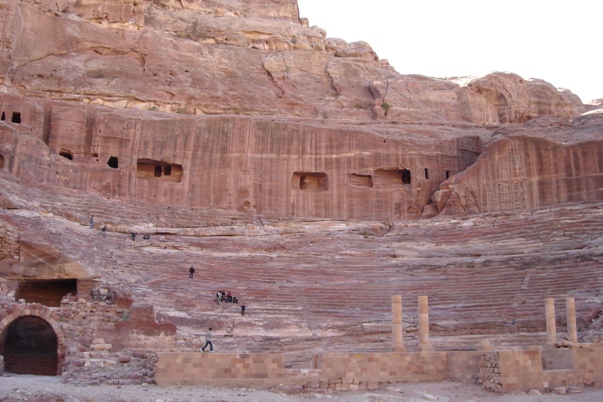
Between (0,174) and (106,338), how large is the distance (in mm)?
11523

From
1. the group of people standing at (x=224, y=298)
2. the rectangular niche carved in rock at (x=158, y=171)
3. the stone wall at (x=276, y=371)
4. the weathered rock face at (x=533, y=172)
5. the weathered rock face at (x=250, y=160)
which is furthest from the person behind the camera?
the rectangular niche carved in rock at (x=158, y=171)

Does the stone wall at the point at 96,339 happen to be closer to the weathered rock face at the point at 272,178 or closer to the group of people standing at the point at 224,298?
the weathered rock face at the point at 272,178

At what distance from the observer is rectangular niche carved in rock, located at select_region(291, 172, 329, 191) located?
109 ft

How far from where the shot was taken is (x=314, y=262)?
25.9 meters

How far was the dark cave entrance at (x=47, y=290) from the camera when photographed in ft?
71.2

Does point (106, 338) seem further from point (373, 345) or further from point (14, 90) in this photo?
point (14, 90)

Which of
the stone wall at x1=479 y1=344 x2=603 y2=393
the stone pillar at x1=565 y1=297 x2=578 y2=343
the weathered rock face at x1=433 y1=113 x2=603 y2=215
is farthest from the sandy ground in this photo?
the weathered rock face at x1=433 y1=113 x2=603 y2=215

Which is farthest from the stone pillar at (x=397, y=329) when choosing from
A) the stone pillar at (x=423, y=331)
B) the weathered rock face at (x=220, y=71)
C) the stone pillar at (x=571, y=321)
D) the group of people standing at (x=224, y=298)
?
→ the weathered rock face at (x=220, y=71)

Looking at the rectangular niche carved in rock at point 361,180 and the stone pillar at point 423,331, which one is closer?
the stone pillar at point 423,331

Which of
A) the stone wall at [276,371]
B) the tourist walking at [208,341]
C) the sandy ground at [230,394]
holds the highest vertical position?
the tourist walking at [208,341]

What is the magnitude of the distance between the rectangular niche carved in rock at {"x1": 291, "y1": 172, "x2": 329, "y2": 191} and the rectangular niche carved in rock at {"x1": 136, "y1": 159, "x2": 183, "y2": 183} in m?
5.45

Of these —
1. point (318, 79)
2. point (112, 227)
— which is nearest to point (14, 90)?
point (112, 227)

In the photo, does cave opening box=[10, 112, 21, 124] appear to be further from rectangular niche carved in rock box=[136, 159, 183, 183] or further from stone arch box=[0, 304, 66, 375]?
stone arch box=[0, 304, 66, 375]

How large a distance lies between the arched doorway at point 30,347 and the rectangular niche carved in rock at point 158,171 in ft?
40.5
